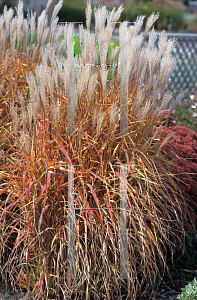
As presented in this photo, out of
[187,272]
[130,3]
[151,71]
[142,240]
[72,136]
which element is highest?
[130,3]

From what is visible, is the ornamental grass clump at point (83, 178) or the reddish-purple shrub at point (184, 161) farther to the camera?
the reddish-purple shrub at point (184, 161)

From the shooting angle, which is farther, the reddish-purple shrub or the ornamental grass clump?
the reddish-purple shrub

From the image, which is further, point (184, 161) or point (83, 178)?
point (184, 161)

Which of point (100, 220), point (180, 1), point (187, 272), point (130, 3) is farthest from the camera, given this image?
point (180, 1)

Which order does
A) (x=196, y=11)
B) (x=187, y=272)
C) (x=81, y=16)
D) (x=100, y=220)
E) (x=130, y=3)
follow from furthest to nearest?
(x=196, y=11)
(x=130, y=3)
(x=81, y=16)
(x=187, y=272)
(x=100, y=220)

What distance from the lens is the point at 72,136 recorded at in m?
2.23

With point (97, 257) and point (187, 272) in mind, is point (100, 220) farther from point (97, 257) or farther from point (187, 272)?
point (187, 272)

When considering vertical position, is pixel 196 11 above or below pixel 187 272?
above

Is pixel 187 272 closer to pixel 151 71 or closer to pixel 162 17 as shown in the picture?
pixel 151 71

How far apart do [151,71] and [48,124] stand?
0.84 m

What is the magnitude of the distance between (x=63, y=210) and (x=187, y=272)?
49.5 inches

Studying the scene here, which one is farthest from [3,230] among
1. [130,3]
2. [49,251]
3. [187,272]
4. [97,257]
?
[130,3]

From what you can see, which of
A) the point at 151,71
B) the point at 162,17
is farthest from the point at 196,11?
the point at 151,71

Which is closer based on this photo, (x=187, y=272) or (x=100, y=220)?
(x=100, y=220)
